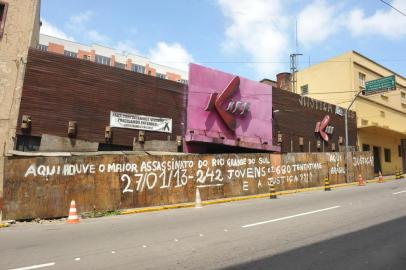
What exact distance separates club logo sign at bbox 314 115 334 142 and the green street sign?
4822mm

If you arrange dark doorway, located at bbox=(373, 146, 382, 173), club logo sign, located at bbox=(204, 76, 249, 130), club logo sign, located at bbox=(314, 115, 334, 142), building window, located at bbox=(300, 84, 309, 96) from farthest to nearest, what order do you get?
building window, located at bbox=(300, 84, 309, 96) → dark doorway, located at bbox=(373, 146, 382, 173) → club logo sign, located at bbox=(314, 115, 334, 142) → club logo sign, located at bbox=(204, 76, 249, 130)

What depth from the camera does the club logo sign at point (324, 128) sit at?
32875 millimetres

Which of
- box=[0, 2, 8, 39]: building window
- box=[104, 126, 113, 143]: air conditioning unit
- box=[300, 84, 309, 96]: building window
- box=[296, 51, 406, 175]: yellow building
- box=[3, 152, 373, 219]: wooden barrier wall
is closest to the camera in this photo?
box=[3, 152, 373, 219]: wooden barrier wall

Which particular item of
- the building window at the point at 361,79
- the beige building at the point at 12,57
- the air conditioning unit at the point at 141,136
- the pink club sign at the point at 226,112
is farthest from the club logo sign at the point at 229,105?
the building window at the point at 361,79

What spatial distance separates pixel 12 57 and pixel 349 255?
54.3ft

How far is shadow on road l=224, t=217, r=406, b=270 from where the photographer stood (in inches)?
241

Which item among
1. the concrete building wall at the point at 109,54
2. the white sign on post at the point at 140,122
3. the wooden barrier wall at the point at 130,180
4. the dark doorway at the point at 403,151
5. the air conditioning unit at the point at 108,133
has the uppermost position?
the concrete building wall at the point at 109,54

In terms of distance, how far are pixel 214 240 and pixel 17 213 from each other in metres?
8.26

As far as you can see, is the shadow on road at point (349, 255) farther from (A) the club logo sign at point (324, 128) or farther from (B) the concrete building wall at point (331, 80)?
(B) the concrete building wall at point (331, 80)

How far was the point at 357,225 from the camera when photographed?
9.74 meters

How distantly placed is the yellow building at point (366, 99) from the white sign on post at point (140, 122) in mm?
22461

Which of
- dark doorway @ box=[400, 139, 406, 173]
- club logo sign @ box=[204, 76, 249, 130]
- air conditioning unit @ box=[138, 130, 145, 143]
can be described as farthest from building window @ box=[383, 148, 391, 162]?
air conditioning unit @ box=[138, 130, 145, 143]

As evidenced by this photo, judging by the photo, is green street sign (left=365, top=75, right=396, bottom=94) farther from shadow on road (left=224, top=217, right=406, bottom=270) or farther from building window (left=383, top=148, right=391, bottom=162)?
shadow on road (left=224, top=217, right=406, bottom=270)

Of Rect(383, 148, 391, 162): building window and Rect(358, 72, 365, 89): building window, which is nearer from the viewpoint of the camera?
Rect(358, 72, 365, 89): building window
